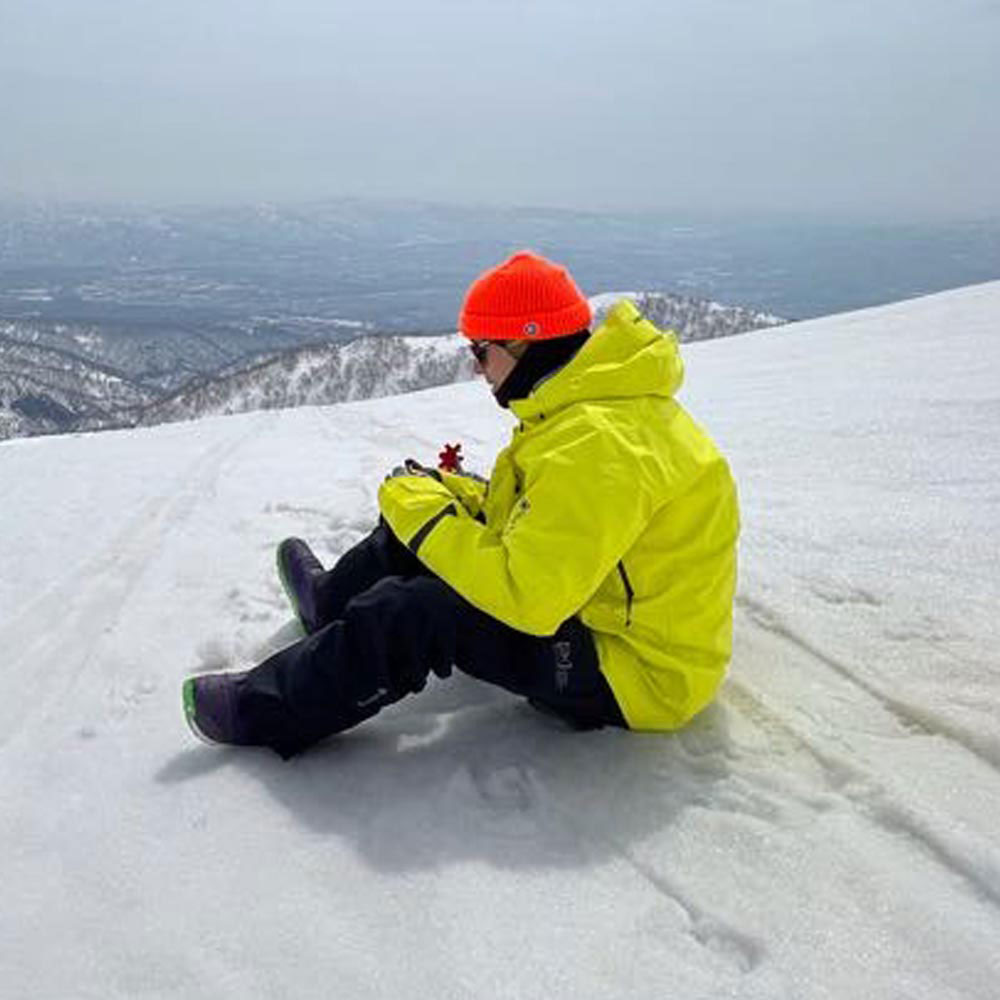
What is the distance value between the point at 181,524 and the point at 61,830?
367 cm

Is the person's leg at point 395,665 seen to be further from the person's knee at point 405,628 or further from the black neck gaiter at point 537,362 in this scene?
the black neck gaiter at point 537,362

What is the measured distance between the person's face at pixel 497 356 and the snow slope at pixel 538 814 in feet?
3.88

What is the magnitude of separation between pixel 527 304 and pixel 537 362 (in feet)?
0.62

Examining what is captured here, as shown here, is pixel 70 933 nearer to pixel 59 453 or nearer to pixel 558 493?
pixel 558 493

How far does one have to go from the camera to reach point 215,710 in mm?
3123

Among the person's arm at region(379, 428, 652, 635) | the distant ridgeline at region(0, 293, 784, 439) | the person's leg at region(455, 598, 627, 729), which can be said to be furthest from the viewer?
the distant ridgeline at region(0, 293, 784, 439)

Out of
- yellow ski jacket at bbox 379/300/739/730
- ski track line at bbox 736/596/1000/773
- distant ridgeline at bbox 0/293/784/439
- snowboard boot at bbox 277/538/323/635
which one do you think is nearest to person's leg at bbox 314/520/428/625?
snowboard boot at bbox 277/538/323/635

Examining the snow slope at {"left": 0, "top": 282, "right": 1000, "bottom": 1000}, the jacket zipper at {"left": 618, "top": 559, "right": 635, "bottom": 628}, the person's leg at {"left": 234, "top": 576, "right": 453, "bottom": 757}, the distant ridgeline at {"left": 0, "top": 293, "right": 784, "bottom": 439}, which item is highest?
the jacket zipper at {"left": 618, "top": 559, "right": 635, "bottom": 628}

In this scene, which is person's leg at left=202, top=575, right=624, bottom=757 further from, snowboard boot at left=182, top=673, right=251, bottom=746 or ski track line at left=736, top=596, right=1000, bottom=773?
ski track line at left=736, top=596, right=1000, bottom=773

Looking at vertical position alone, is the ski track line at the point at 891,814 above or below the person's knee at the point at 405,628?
below

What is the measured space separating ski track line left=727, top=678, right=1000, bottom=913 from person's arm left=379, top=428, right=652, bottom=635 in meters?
0.86

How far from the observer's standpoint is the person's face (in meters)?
3.14

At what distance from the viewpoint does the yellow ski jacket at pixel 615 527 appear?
2.63 m

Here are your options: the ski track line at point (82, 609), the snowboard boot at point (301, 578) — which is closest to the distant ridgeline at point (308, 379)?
the ski track line at point (82, 609)
